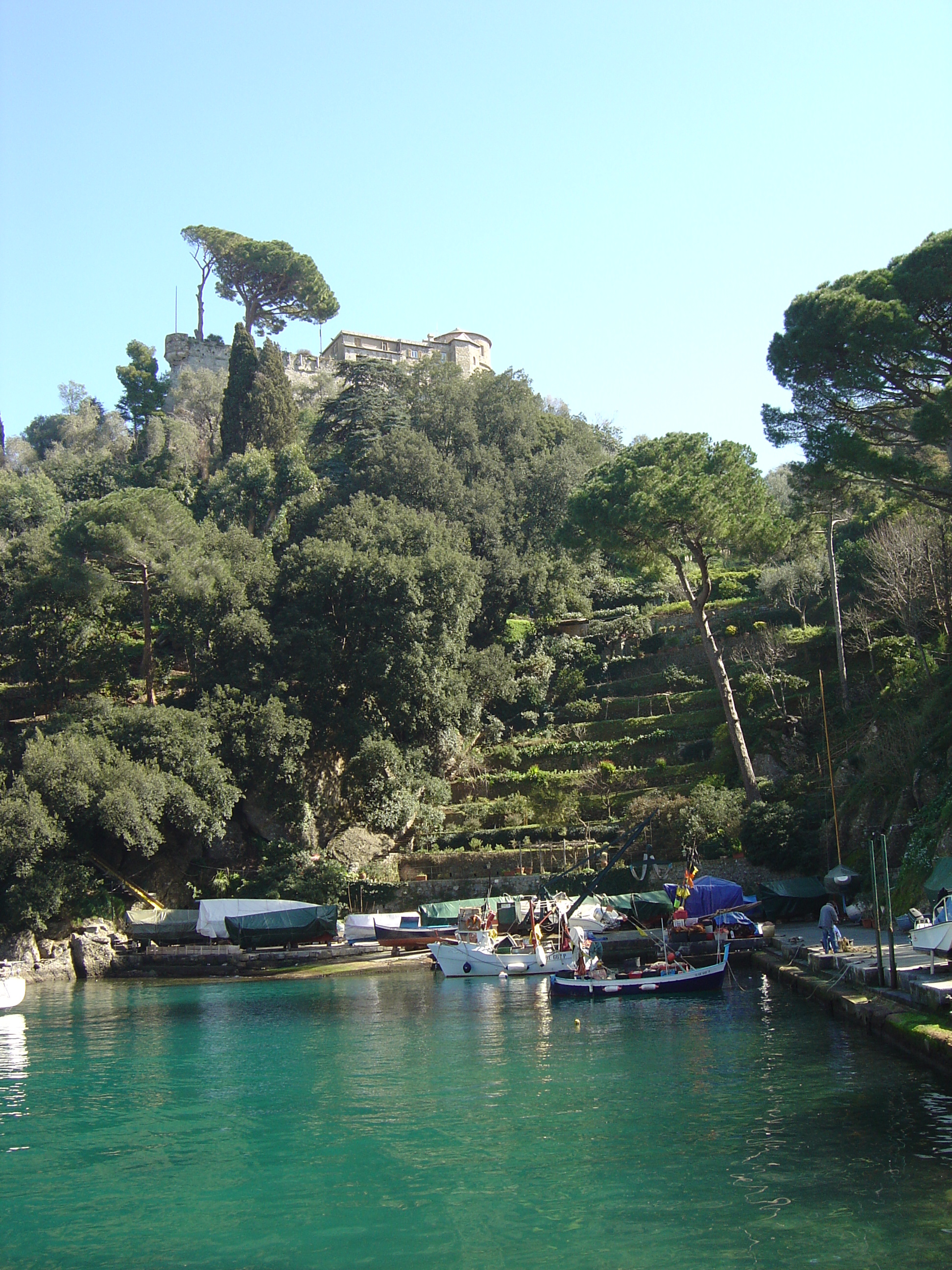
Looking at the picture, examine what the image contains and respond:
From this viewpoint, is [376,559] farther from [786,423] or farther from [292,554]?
[786,423]

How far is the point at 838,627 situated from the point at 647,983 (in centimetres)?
1821

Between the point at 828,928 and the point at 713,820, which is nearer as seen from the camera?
the point at 828,928

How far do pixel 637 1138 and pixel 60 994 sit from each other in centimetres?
2326

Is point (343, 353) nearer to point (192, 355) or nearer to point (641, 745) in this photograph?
point (192, 355)

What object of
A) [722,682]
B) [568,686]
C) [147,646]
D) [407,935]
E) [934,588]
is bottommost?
[407,935]

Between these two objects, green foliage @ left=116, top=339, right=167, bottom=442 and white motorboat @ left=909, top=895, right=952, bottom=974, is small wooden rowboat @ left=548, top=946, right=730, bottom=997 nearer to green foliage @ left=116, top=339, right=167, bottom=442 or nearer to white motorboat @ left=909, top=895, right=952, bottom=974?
white motorboat @ left=909, top=895, right=952, bottom=974

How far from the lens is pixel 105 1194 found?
12.3 meters

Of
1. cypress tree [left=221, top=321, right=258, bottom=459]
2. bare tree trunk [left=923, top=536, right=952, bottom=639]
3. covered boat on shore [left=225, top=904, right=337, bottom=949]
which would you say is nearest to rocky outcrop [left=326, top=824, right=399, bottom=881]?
covered boat on shore [left=225, top=904, right=337, bottom=949]

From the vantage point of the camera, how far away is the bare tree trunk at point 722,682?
114 ft

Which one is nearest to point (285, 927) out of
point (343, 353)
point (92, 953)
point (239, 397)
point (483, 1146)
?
point (92, 953)

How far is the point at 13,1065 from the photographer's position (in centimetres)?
2047

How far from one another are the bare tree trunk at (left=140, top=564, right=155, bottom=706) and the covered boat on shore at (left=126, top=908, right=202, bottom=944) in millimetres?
7960

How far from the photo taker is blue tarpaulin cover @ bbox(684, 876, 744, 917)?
30.1m

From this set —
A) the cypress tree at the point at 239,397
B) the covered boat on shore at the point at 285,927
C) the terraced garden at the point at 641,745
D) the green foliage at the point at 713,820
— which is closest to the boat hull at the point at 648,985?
the green foliage at the point at 713,820
